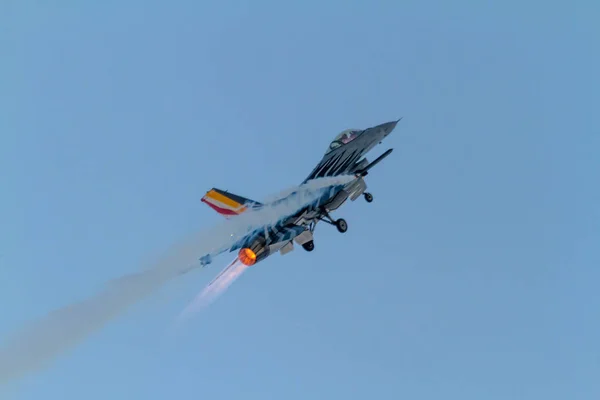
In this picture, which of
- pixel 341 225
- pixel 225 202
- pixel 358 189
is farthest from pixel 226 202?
pixel 358 189

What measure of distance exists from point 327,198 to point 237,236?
618 centimetres

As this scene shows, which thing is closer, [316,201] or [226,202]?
[226,202]

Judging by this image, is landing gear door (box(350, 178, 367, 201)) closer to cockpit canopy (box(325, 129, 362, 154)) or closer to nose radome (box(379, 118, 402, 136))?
cockpit canopy (box(325, 129, 362, 154))

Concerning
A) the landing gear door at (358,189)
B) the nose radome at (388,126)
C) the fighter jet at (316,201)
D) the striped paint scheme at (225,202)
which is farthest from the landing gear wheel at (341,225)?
the nose radome at (388,126)

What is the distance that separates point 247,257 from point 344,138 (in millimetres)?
12044

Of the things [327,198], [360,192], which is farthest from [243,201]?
[360,192]

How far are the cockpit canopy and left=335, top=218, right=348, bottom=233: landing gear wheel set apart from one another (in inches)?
213

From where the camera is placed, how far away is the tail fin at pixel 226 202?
129ft

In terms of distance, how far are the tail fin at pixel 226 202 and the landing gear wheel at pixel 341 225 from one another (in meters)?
5.19

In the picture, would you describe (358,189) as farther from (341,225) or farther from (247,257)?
(247,257)

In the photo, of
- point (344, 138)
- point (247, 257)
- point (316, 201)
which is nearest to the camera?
point (247, 257)

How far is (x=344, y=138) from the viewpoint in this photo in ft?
152

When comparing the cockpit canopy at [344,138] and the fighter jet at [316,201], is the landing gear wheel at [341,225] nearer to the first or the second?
the fighter jet at [316,201]

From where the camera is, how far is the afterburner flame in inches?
1503
